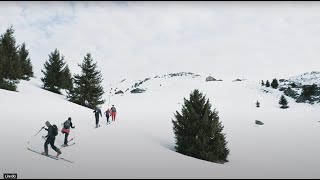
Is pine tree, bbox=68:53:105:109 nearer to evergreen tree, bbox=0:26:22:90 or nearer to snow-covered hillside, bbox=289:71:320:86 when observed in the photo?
evergreen tree, bbox=0:26:22:90

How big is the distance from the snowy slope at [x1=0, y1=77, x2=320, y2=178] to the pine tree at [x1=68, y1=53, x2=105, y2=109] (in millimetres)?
5052

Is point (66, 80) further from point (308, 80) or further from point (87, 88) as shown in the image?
point (308, 80)

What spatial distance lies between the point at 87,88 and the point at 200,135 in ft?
88.3

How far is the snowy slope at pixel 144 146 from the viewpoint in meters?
15.0

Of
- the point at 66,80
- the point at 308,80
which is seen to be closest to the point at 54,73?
the point at 66,80

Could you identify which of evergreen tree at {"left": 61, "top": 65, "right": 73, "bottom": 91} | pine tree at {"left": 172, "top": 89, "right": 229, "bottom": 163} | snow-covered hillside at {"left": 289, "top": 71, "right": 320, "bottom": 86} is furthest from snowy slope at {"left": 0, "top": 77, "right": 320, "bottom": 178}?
snow-covered hillside at {"left": 289, "top": 71, "right": 320, "bottom": 86}

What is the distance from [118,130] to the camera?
89.1 feet

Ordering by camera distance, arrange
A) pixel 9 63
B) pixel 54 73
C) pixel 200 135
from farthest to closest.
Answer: pixel 54 73, pixel 9 63, pixel 200 135

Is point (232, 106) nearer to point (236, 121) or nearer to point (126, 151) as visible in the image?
point (236, 121)

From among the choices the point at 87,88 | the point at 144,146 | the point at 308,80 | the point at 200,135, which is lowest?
the point at 144,146

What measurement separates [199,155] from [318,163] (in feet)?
34.9

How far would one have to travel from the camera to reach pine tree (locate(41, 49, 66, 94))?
169ft

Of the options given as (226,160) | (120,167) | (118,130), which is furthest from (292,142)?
(120,167)

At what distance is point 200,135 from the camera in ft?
73.2
